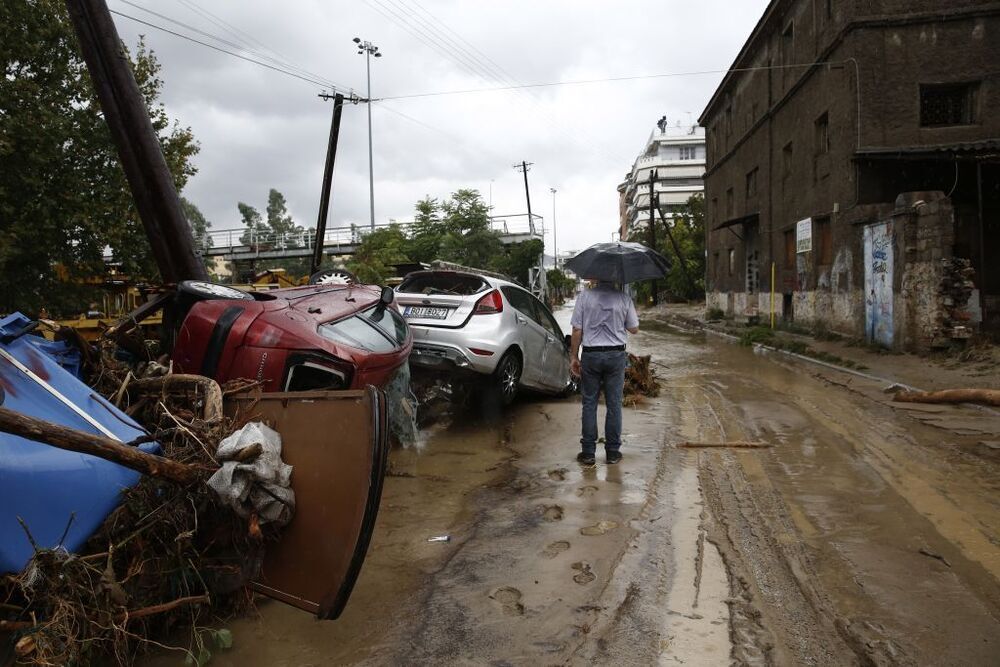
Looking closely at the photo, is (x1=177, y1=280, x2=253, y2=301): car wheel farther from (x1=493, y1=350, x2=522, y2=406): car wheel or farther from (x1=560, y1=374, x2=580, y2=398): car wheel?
(x1=560, y1=374, x2=580, y2=398): car wheel

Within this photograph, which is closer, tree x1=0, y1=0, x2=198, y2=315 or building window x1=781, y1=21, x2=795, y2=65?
tree x1=0, y1=0, x2=198, y2=315

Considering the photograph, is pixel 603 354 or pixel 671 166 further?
pixel 671 166

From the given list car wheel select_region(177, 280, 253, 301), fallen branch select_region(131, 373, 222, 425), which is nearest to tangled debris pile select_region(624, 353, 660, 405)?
car wheel select_region(177, 280, 253, 301)

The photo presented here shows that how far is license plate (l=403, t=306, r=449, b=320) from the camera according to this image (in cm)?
744

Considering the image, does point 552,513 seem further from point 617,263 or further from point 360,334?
point 617,263

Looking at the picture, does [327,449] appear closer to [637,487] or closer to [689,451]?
[637,487]

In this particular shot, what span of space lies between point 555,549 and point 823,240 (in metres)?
18.6

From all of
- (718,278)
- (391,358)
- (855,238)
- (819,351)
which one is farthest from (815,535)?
(718,278)

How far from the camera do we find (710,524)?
14.6 ft

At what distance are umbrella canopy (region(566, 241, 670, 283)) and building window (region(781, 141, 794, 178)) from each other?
61.5 ft

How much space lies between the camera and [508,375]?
775 centimetres

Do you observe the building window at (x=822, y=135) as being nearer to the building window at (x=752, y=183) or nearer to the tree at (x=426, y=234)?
the building window at (x=752, y=183)

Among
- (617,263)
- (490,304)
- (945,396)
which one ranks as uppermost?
(617,263)

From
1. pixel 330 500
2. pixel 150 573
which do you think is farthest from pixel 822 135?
pixel 150 573
